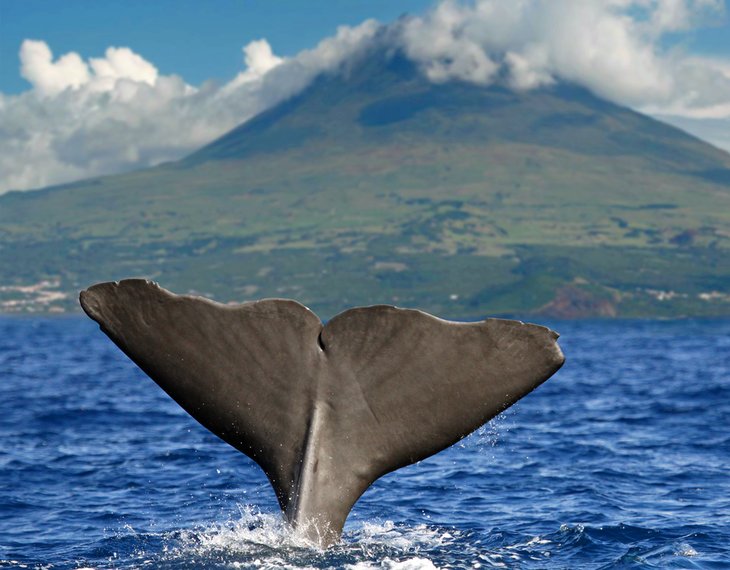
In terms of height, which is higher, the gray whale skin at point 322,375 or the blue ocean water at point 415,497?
the gray whale skin at point 322,375

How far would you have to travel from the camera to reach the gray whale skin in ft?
26.2

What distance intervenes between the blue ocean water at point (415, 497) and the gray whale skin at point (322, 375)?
87 cm

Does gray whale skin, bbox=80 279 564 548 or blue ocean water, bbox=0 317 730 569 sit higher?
gray whale skin, bbox=80 279 564 548

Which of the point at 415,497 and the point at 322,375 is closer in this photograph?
the point at 322,375

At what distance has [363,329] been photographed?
815 cm

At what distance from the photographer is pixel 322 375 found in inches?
330

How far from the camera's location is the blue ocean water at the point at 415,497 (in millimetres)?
10516

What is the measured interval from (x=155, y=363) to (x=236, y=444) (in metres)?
1.02

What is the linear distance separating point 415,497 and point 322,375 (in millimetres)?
6247

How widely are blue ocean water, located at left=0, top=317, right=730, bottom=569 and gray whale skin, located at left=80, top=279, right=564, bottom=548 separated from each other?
0.87 metres

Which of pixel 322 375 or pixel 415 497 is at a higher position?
pixel 322 375

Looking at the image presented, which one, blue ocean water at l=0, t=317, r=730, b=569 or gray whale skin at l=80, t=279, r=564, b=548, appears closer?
gray whale skin at l=80, t=279, r=564, b=548

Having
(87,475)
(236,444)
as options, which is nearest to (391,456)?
(236,444)

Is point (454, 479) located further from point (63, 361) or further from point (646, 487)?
point (63, 361)
